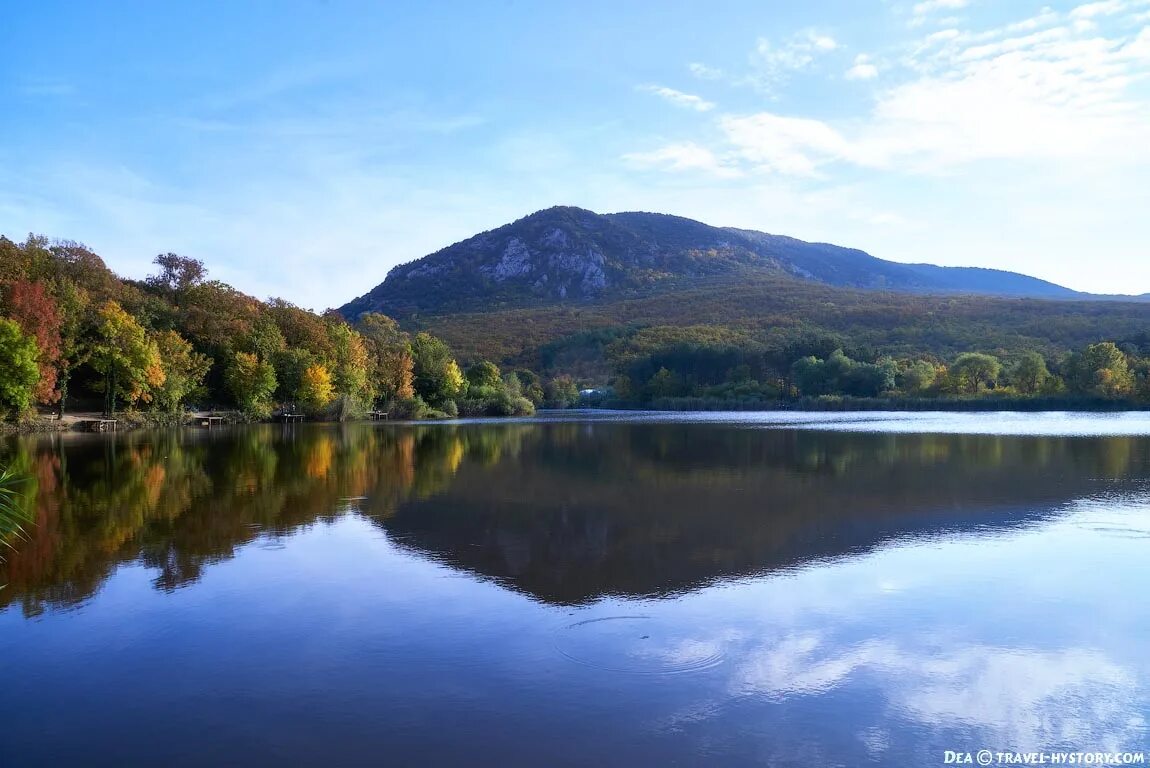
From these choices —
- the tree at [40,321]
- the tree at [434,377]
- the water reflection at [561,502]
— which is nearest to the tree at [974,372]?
the tree at [434,377]

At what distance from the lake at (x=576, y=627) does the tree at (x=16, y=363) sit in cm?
2368

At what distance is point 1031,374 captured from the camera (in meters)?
71.6

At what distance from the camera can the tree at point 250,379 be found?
54.4m

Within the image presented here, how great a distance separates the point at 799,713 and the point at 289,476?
17507mm

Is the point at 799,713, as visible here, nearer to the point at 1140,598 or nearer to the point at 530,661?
the point at 530,661

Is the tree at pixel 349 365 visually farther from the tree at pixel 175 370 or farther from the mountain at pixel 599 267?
the mountain at pixel 599 267

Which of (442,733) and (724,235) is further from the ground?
(724,235)

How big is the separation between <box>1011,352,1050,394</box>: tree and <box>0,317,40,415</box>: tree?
73765mm

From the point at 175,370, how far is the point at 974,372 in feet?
222

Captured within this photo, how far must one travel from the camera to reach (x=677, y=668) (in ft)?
21.5

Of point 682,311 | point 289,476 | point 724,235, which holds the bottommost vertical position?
point 289,476

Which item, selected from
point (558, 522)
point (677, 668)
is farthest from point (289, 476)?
point (677, 668)

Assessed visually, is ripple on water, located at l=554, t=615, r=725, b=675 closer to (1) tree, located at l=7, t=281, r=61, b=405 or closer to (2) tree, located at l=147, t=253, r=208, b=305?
(1) tree, located at l=7, t=281, r=61, b=405

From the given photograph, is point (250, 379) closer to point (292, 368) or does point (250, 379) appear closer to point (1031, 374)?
point (292, 368)
